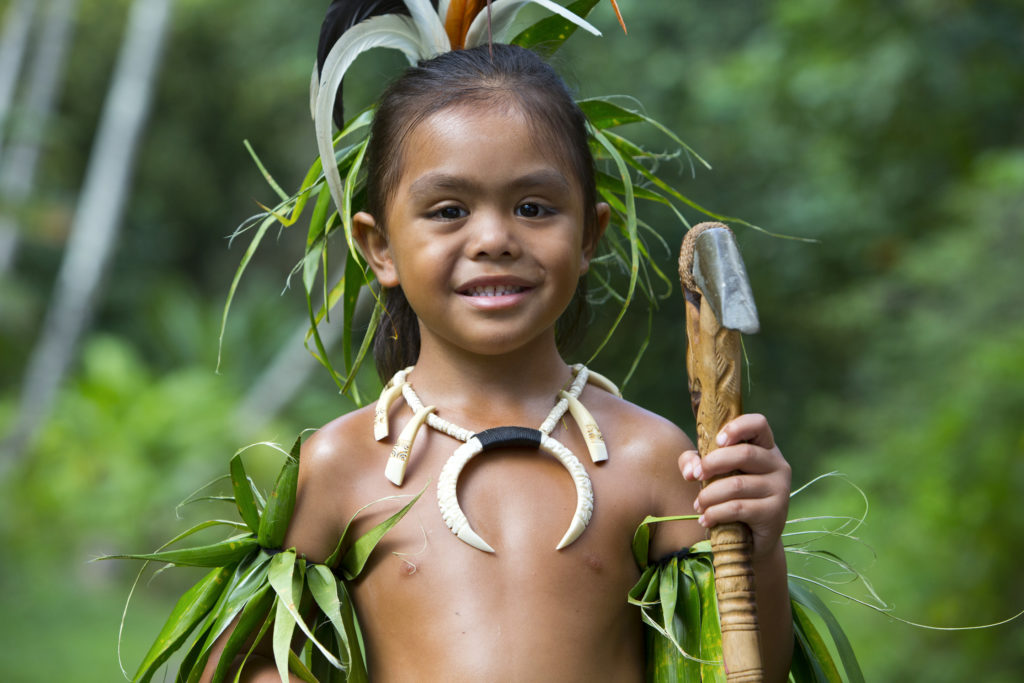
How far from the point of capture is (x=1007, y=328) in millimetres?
7074

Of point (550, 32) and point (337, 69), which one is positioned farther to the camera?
point (550, 32)

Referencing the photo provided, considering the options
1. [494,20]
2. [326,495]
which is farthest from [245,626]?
[494,20]

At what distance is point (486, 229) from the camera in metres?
1.99

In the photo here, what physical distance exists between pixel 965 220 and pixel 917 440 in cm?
161

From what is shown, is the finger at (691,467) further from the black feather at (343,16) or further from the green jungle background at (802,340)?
the green jungle background at (802,340)

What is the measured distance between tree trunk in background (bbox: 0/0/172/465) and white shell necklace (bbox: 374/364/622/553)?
1264 centimetres

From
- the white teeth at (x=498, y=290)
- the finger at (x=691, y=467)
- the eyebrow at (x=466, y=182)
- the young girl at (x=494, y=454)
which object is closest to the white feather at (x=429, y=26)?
the young girl at (x=494, y=454)

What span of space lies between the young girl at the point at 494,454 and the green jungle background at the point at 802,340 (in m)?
0.75

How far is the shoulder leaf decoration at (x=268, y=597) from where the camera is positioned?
6.66 feet

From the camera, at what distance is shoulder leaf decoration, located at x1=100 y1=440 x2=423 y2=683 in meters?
2.03

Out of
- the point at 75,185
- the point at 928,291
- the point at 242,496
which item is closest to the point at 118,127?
the point at 75,185

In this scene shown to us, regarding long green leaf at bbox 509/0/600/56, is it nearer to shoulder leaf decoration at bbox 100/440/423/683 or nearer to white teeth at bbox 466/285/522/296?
white teeth at bbox 466/285/522/296

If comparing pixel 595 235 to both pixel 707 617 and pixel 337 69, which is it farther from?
pixel 707 617

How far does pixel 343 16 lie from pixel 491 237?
2.03 feet
